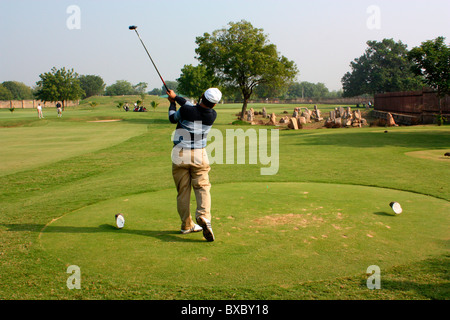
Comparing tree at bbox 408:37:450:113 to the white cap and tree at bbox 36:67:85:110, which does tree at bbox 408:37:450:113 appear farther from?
tree at bbox 36:67:85:110

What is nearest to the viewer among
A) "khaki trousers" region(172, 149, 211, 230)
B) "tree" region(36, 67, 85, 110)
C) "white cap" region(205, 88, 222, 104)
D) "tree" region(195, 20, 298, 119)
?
"white cap" region(205, 88, 222, 104)

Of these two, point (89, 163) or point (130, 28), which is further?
point (89, 163)

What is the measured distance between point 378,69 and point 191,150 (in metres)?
122

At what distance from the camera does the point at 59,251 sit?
19.7 ft

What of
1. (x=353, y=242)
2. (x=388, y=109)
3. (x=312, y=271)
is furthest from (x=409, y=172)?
(x=388, y=109)

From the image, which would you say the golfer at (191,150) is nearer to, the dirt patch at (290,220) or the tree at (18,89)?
A: the dirt patch at (290,220)

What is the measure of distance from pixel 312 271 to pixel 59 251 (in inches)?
151

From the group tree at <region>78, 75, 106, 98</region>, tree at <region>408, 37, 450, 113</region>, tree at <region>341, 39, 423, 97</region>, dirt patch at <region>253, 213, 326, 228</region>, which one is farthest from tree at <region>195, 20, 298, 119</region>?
tree at <region>78, 75, 106, 98</region>

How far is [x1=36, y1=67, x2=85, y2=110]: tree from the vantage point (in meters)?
84.9

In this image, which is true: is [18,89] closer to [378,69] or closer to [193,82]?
[193,82]

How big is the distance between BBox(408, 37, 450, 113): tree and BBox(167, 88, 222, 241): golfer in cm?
2928

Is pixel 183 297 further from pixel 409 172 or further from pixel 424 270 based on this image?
pixel 409 172

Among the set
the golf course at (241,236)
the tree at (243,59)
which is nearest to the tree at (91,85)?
the tree at (243,59)

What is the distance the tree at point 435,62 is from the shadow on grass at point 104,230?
30015mm
